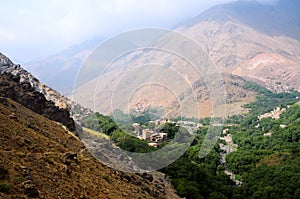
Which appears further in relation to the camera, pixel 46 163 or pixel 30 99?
pixel 30 99

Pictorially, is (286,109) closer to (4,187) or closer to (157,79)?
(157,79)

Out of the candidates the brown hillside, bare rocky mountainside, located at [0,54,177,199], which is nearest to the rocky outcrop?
bare rocky mountainside, located at [0,54,177,199]

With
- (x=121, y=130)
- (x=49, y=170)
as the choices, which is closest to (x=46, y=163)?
(x=49, y=170)

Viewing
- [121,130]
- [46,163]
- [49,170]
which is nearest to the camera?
[49,170]

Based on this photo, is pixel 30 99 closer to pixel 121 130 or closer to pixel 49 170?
pixel 121 130

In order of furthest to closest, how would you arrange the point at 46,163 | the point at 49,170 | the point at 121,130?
the point at 121,130, the point at 46,163, the point at 49,170

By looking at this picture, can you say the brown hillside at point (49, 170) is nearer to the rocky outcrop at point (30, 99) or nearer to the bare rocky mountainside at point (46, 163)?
the bare rocky mountainside at point (46, 163)

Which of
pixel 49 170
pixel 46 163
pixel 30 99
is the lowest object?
pixel 49 170

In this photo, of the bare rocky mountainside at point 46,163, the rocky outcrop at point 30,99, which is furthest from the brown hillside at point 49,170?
the rocky outcrop at point 30,99

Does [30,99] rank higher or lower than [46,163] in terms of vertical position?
higher
